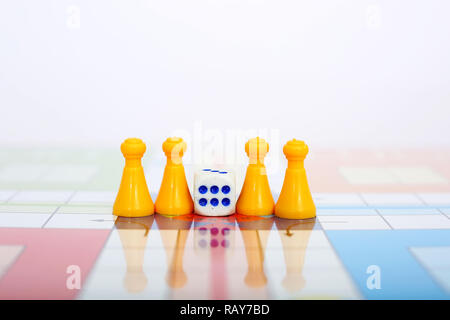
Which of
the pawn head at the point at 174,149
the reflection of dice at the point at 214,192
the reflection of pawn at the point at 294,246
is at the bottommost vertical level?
the reflection of pawn at the point at 294,246

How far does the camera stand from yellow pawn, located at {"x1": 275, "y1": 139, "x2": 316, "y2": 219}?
5.72 feet

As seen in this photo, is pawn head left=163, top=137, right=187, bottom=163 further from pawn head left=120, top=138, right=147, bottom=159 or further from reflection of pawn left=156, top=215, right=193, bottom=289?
reflection of pawn left=156, top=215, right=193, bottom=289

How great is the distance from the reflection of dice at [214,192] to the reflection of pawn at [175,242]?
60mm

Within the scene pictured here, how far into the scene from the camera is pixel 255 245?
1544 millimetres

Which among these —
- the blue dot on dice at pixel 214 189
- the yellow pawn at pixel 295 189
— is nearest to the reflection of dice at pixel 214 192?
the blue dot on dice at pixel 214 189

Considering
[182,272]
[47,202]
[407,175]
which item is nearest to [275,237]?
[182,272]

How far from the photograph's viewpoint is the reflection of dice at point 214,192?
1742 millimetres

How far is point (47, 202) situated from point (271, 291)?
103cm

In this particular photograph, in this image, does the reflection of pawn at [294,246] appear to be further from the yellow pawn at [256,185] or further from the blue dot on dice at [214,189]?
the blue dot on dice at [214,189]

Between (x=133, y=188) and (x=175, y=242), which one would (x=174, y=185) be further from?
(x=175, y=242)

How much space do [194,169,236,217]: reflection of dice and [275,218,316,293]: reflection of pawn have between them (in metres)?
0.16

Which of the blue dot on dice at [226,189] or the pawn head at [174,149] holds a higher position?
the pawn head at [174,149]

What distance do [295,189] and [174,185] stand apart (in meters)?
0.37
